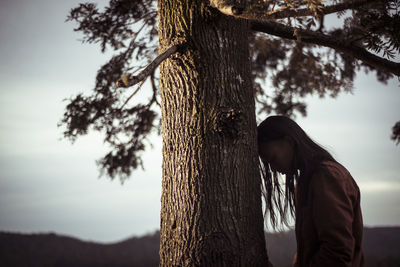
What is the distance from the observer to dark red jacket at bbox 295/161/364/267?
183 cm

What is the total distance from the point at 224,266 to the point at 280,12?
175 centimetres

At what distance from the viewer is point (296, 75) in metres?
4.96

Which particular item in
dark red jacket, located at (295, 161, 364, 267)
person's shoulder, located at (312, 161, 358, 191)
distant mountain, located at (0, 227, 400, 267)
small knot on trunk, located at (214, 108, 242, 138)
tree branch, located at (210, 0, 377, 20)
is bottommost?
distant mountain, located at (0, 227, 400, 267)

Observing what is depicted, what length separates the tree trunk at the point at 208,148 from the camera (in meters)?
2.13

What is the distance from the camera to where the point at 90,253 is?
25.0 ft

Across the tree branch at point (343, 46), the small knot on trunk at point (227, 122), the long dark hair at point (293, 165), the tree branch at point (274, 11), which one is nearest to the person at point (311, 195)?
the long dark hair at point (293, 165)

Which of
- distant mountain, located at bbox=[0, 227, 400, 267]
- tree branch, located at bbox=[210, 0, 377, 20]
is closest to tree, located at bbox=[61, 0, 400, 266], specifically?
tree branch, located at bbox=[210, 0, 377, 20]

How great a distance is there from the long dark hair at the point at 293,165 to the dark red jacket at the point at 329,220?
11cm

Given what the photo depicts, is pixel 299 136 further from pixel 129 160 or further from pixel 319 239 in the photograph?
pixel 129 160

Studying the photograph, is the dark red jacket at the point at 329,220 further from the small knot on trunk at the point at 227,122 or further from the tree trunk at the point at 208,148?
the small knot on trunk at the point at 227,122

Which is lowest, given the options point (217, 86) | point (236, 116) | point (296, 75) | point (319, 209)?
point (319, 209)

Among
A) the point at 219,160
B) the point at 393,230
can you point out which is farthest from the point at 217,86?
the point at 393,230

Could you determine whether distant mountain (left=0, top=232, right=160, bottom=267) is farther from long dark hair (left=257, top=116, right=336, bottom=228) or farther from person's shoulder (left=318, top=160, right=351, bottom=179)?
person's shoulder (left=318, top=160, right=351, bottom=179)

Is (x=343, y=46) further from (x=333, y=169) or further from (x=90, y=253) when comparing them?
(x=90, y=253)
